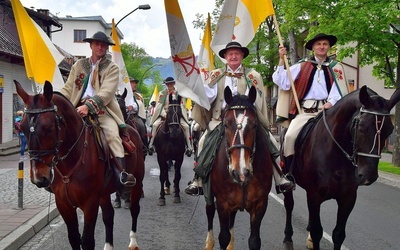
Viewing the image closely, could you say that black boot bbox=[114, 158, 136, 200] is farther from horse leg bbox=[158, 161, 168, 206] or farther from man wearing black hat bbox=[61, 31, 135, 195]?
horse leg bbox=[158, 161, 168, 206]

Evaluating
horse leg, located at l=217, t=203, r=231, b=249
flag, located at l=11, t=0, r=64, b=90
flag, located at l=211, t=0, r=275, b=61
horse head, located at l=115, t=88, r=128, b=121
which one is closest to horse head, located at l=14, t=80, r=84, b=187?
flag, located at l=11, t=0, r=64, b=90

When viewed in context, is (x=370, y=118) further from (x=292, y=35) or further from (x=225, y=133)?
(x=292, y=35)

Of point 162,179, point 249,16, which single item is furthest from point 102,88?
point 162,179

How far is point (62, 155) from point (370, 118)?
3435mm

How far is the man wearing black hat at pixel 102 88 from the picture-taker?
19.4 feet

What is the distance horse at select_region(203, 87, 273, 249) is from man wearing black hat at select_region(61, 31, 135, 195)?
1257 mm

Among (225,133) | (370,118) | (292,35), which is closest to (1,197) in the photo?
(225,133)

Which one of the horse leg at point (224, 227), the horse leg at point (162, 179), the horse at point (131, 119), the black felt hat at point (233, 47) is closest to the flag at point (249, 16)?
the black felt hat at point (233, 47)

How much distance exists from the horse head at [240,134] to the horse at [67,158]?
1.67 metres

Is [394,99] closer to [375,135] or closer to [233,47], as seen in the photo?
[375,135]

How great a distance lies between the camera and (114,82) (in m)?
6.11

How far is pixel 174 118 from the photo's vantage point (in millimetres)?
11297

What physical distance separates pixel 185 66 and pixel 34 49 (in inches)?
90.8

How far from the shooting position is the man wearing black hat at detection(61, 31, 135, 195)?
5.92 meters
